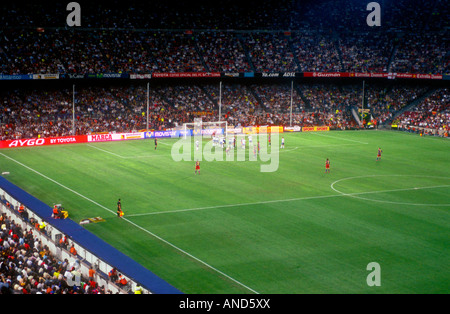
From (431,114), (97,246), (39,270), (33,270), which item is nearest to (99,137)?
(97,246)

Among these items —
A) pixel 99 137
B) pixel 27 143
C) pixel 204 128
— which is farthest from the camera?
pixel 204 128

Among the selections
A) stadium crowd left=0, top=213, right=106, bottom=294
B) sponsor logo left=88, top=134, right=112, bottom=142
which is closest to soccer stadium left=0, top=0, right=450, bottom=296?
stadium crowd left=0, top=213, right=106, bottom=294

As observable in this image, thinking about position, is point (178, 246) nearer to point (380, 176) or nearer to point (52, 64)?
point (380, 176)

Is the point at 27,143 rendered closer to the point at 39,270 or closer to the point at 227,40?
the point at 227,40

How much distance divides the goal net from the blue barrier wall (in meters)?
31.6

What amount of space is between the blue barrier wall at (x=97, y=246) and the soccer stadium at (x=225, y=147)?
14 centimetres

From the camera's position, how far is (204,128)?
7219 cm

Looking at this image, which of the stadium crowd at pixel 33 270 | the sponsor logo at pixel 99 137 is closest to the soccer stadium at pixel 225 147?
the stadium crowd at pixel 33 270

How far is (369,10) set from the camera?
91500 mm

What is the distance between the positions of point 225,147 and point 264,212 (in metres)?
24.6

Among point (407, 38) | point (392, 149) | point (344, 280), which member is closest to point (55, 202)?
point (344, 280)

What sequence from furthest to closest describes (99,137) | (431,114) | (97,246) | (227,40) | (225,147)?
(227,40)
(431,114)
(99,137)
(225,147)
(97,246)

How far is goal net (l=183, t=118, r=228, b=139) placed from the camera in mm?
69875

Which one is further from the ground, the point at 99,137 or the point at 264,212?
the point at 99,137
